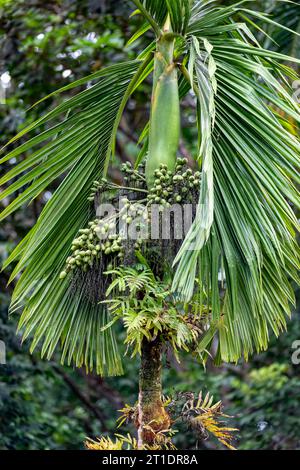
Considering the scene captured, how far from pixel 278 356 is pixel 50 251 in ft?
13.0

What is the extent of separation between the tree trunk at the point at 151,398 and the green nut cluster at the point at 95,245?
31 cm

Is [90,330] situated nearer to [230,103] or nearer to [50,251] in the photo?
[50,251]

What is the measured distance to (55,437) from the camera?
6672 mm

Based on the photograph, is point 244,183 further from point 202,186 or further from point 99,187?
point 99,187

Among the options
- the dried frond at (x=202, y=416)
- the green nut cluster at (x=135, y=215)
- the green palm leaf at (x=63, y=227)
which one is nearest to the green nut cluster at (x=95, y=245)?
the green nut cluster at (x=135, y=215)

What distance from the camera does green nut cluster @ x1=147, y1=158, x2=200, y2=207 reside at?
92.2 inches

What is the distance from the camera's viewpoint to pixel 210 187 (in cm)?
209

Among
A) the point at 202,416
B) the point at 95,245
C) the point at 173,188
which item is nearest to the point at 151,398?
the point at 202,416

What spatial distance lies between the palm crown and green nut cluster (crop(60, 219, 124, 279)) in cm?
24

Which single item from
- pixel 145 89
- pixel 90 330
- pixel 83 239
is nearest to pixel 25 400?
pixel 145 89

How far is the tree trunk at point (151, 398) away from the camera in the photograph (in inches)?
93.9

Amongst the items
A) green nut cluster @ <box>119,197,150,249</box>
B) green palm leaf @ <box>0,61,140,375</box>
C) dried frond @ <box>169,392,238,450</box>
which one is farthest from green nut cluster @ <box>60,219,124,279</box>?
dried frond @ <box>169,392,238,450</box>

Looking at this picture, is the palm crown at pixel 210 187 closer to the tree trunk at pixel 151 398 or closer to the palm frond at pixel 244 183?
the palm frond at pixel 244 183

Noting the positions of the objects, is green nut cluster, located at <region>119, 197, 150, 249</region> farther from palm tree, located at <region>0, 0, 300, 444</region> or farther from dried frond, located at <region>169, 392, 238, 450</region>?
dried frond, located at <region>169, 392, 238, 450</region>
